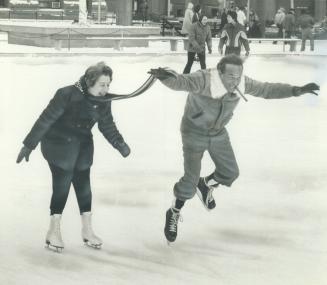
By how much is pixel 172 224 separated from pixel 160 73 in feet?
3.31

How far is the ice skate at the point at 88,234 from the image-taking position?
4.49m

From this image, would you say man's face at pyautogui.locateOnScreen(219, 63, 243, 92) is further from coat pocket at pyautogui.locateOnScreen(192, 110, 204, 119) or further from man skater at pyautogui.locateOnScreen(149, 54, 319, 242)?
coat pocket at pyautogui.locateOnScreen(192, 110, 204, 119)

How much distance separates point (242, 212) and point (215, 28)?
28944mm

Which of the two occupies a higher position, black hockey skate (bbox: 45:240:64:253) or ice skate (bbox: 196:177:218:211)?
ice skate (bbox: 196:177:218:211)

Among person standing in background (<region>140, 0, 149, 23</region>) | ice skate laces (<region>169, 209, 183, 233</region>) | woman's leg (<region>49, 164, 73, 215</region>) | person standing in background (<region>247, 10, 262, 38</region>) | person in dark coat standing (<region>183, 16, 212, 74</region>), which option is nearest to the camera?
woman's leg (<region>49, 164, 73, 215</region>)

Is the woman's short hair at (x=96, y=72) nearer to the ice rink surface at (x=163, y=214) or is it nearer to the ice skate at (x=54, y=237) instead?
the ice skate at (x=54, y=237)

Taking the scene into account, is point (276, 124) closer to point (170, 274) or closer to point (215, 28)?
point (170, 274)

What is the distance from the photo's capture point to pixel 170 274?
13.5ft

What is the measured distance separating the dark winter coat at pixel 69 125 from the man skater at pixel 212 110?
406 millimetres

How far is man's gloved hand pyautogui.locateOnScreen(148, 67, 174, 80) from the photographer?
13.4 ft

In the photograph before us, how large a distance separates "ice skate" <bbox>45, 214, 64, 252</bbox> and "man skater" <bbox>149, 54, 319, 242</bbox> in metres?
0.62

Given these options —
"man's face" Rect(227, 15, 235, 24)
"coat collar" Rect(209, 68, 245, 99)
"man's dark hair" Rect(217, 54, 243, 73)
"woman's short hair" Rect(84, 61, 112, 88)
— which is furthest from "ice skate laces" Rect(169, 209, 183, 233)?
"man's face" Rect(227, 15, 235, 24)

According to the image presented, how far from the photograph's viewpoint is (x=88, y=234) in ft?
14.8

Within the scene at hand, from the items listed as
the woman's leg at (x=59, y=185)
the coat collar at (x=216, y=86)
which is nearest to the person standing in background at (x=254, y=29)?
the coat collar at (x=216, y=86)
